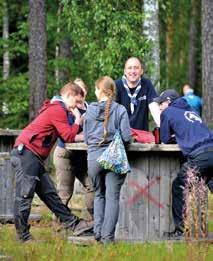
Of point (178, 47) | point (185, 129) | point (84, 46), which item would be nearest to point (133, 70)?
point (185, 129)

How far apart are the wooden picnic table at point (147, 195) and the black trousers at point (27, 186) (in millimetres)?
464

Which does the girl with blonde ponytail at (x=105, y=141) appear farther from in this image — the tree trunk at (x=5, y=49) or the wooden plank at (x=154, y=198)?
the tree trunk at (x=5, y=49)

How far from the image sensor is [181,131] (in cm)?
1043

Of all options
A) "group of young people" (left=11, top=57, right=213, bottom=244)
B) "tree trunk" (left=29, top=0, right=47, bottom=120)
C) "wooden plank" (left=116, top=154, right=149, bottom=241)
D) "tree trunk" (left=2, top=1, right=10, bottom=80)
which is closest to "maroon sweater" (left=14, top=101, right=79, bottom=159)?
"group of young people" (left=11, top=57, right=213, bottom=244)

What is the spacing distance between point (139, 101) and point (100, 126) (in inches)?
54.4

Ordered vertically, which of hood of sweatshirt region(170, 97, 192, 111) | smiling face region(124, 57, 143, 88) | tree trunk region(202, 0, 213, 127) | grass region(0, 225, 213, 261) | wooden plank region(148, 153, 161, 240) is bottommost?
grass region(0, 225, 213, 261)

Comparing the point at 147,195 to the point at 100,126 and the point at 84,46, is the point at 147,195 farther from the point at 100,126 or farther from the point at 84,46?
the point at 84,46

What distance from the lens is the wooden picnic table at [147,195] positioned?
1077 centimetres

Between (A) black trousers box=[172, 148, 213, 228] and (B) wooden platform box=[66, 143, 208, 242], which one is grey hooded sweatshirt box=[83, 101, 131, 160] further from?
(A) black trousers box=[172, 148, 213, 228]

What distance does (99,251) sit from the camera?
910cm

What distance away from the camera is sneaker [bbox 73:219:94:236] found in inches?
426

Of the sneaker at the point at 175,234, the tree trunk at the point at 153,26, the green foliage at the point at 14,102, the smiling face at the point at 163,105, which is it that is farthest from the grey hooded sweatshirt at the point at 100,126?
the green foliage at the point at 14,102

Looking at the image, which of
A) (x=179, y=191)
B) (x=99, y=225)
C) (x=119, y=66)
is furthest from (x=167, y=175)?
(x=119, y=66)

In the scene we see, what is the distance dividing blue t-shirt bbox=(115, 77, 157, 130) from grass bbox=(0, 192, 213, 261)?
1.73 metres
